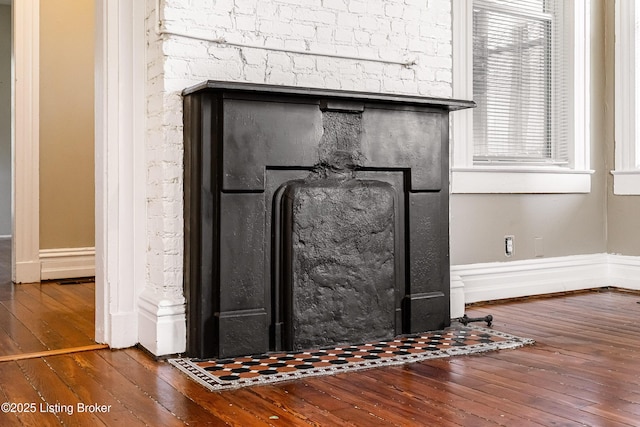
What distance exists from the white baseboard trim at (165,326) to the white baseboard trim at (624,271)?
306 cm

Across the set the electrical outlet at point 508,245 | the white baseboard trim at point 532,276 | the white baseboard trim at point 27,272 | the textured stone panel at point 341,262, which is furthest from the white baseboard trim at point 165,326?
the white baseboard trim at point 27,272

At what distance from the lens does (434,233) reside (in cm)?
318

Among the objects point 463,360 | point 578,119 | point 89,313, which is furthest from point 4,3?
point 463,360

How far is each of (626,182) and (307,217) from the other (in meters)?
2.66

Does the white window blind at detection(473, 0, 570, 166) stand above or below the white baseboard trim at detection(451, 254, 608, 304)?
above

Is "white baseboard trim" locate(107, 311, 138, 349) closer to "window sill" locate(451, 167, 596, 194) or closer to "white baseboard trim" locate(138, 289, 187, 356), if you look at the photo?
"white baseboard trim" locate(138, 289, 187, 356)

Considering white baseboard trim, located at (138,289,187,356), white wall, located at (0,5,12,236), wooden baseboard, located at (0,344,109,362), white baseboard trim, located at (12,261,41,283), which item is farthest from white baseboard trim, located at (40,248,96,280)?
white wall, located at (0,5,12,236)

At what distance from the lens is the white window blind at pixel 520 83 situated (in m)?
4.08

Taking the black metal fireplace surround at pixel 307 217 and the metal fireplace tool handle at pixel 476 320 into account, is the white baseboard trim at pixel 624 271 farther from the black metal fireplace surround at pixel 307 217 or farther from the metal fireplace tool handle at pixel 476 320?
the black metal fireplace surround at pixel 307 217

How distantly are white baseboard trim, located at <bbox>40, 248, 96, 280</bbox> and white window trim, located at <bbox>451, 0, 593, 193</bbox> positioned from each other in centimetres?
281

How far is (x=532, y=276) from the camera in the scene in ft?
13.7

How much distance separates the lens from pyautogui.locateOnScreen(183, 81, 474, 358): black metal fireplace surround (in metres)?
2.64

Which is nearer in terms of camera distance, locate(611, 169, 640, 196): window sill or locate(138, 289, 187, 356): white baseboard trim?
locate(138, 289, 187, 356): white baseboard trim

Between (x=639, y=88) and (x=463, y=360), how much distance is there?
274cm
